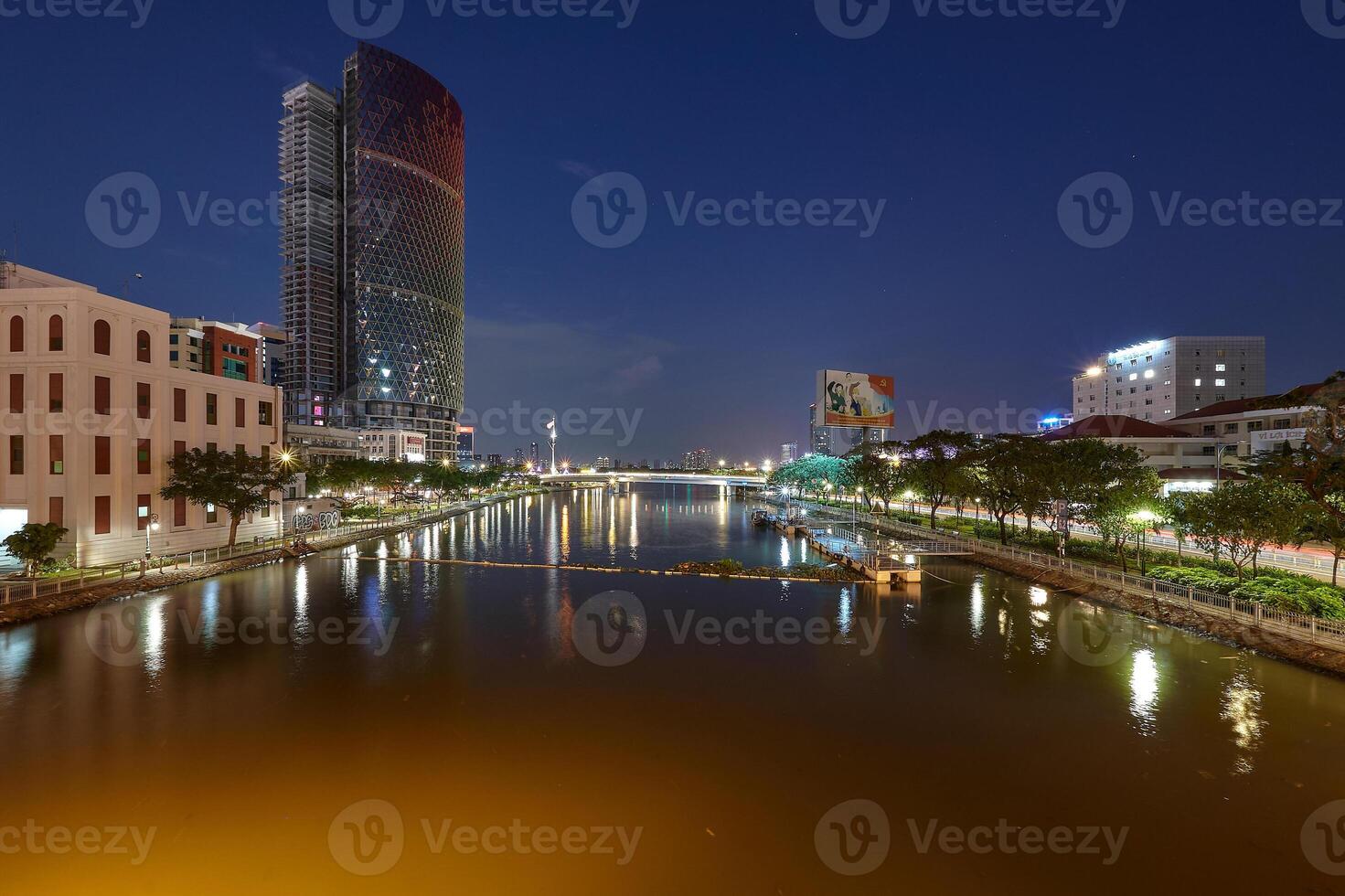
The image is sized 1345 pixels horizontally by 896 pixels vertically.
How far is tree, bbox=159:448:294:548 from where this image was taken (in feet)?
107

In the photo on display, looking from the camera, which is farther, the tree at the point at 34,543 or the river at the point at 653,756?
the tree at the point at 34,543

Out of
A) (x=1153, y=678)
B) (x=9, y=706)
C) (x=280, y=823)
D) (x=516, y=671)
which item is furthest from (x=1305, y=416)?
(x=9, y=706)

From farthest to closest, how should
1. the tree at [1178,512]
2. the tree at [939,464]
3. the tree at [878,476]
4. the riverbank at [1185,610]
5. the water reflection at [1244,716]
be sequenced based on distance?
the tree at [878,476]
the tree at [939,464]
the tree at [1178,512]
the riverbank at [1185,610]
the water reflection at [1244,716]

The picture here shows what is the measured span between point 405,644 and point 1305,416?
3472 cm

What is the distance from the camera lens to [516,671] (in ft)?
64.7

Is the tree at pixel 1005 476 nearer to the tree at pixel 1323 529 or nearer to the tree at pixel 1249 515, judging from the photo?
the tree at pixel 1249 515

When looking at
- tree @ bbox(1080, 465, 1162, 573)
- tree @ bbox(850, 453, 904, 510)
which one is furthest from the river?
tree @ bbox(850, 453, 904, 510)

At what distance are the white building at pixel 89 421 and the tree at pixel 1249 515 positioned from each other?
53.9 meters

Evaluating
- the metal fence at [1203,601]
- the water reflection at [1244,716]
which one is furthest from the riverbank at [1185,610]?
the water reflection at [1244,716]

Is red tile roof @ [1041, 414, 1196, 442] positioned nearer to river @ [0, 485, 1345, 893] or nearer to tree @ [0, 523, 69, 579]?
river @ [0, 485, 1345, 893]

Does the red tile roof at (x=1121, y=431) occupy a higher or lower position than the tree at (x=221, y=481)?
higher

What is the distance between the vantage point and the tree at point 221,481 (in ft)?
107

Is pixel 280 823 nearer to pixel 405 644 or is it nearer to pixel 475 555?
pixel 405 644

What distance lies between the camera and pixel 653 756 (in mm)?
13859
